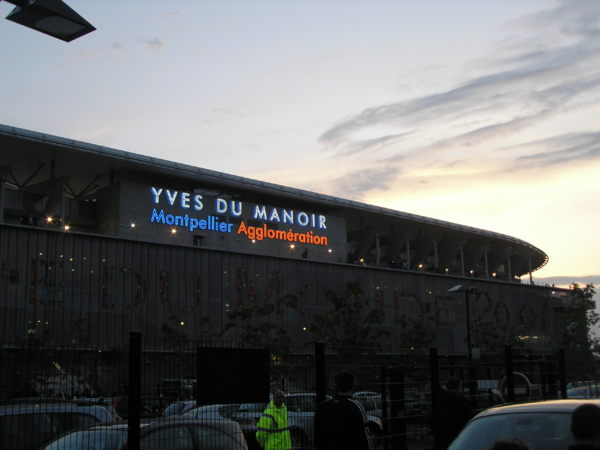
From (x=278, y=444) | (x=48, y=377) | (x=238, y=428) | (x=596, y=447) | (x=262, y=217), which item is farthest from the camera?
(x=262, y=217)

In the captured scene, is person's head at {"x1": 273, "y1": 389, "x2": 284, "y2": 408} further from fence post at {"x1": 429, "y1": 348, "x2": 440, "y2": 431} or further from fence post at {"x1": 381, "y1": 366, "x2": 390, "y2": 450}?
fence post at {"x1": 429, "y1": 348, "x2": 440, "y2": 431}

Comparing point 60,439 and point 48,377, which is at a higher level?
point 48,377

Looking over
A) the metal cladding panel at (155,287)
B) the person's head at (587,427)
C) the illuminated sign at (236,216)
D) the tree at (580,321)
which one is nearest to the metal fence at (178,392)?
the person's head at (587,427)

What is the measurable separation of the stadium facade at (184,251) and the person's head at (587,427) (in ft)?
102

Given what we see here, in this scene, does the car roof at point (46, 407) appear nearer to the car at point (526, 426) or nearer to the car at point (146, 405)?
the car at point (146, 405)

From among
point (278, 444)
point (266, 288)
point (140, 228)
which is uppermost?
point (140, 228)

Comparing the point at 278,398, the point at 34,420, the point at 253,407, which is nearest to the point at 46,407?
the point at 34,420

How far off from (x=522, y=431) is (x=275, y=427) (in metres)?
5.23

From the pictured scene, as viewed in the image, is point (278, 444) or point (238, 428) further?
point (278, 444)

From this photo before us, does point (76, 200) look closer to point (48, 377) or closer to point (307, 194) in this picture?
point (307, 194)

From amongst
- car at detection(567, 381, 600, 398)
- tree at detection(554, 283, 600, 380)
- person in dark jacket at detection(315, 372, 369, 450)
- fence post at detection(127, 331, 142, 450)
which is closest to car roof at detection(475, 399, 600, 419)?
person in dark jacket at detection(315, 372, 369, 450)

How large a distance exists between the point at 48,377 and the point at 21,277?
113ft

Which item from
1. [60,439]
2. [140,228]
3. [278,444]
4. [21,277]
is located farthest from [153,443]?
[140,228]

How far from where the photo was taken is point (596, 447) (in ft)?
17.4
